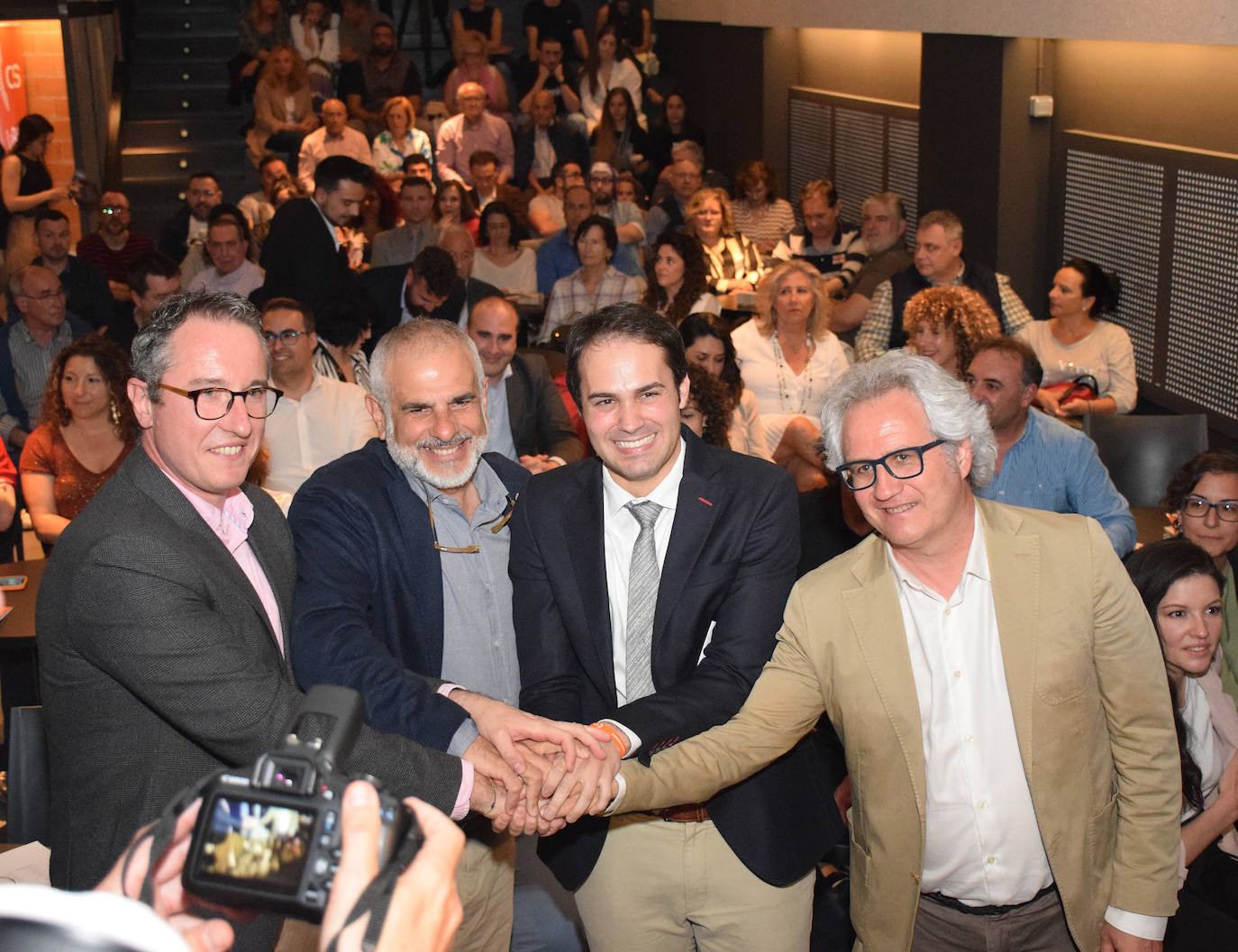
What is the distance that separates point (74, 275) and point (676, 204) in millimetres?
4781

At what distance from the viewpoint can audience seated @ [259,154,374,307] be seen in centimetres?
704

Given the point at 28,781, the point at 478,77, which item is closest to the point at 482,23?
the point at 478,77

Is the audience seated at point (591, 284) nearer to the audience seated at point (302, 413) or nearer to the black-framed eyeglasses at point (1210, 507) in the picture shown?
the audience seated at point (302, 413)

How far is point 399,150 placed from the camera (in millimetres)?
11070

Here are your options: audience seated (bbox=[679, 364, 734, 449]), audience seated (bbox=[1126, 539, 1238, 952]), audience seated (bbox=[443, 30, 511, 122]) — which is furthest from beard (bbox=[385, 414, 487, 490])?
audience seated (bbox=[443, 30, 511, 122])

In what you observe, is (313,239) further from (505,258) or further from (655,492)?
(655,492)

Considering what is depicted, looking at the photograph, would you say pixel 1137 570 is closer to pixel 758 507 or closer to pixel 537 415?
pixel 758 507

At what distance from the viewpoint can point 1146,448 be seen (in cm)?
530

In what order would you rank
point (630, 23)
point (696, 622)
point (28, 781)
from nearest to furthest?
point (696, 622), point (28, 781), point (630, 23)

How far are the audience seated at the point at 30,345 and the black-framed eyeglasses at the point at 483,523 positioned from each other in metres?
4.68

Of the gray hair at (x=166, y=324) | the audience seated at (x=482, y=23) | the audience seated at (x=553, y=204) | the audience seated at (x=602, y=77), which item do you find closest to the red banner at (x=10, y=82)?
the audience seated at (x=553, y=204)

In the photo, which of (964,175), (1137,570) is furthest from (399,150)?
(1137,570)

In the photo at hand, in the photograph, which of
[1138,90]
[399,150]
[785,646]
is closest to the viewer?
[785,646]

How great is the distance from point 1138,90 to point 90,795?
Answer: 6916 millimetres
